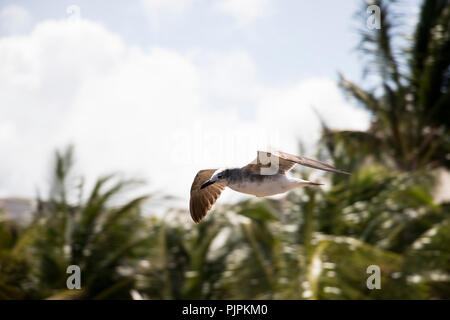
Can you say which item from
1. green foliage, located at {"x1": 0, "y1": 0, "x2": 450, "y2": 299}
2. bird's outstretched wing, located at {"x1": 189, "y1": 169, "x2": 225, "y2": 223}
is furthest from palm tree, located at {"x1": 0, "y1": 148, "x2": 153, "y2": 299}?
bird's outstretched wing, located at {"x1": 189, "y1": 169, "x2": 225, "y2": 223}

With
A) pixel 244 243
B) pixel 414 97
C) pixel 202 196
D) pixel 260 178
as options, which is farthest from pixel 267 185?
pixel 414 97

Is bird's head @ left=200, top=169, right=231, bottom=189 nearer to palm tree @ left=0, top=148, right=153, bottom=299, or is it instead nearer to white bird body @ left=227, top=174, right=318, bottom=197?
white bird body @ left=227, top=174, right=318, bottom=197

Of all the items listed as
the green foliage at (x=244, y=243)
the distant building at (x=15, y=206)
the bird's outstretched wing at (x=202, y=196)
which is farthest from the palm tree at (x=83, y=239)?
the bird's outstretched wing at (x=202, y=196)

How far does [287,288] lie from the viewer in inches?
238

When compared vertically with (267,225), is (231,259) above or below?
below

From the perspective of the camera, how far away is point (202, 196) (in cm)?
375

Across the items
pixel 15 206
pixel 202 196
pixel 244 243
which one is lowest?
pixel 202 196

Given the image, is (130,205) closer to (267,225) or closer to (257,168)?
(267,225)

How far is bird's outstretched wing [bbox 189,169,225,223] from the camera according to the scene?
3592 mm

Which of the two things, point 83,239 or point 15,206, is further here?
point 15,206

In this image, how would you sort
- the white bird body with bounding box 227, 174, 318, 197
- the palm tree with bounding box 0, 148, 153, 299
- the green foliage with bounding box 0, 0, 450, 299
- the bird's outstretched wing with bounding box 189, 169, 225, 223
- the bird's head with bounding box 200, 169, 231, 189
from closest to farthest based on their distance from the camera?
the white bird body with bounding box 227, 174, 318, 197
the bird's head with bounding box 200, 169, 231, 189
the bird's outstretched wing with bounding box 189, 169, 225, 223
the green foliage with bounding box 0, 0, 450, 299
the palm tree with bounding box 0, 148, 153, 299

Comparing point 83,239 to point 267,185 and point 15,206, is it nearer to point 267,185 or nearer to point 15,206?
point 15,206
